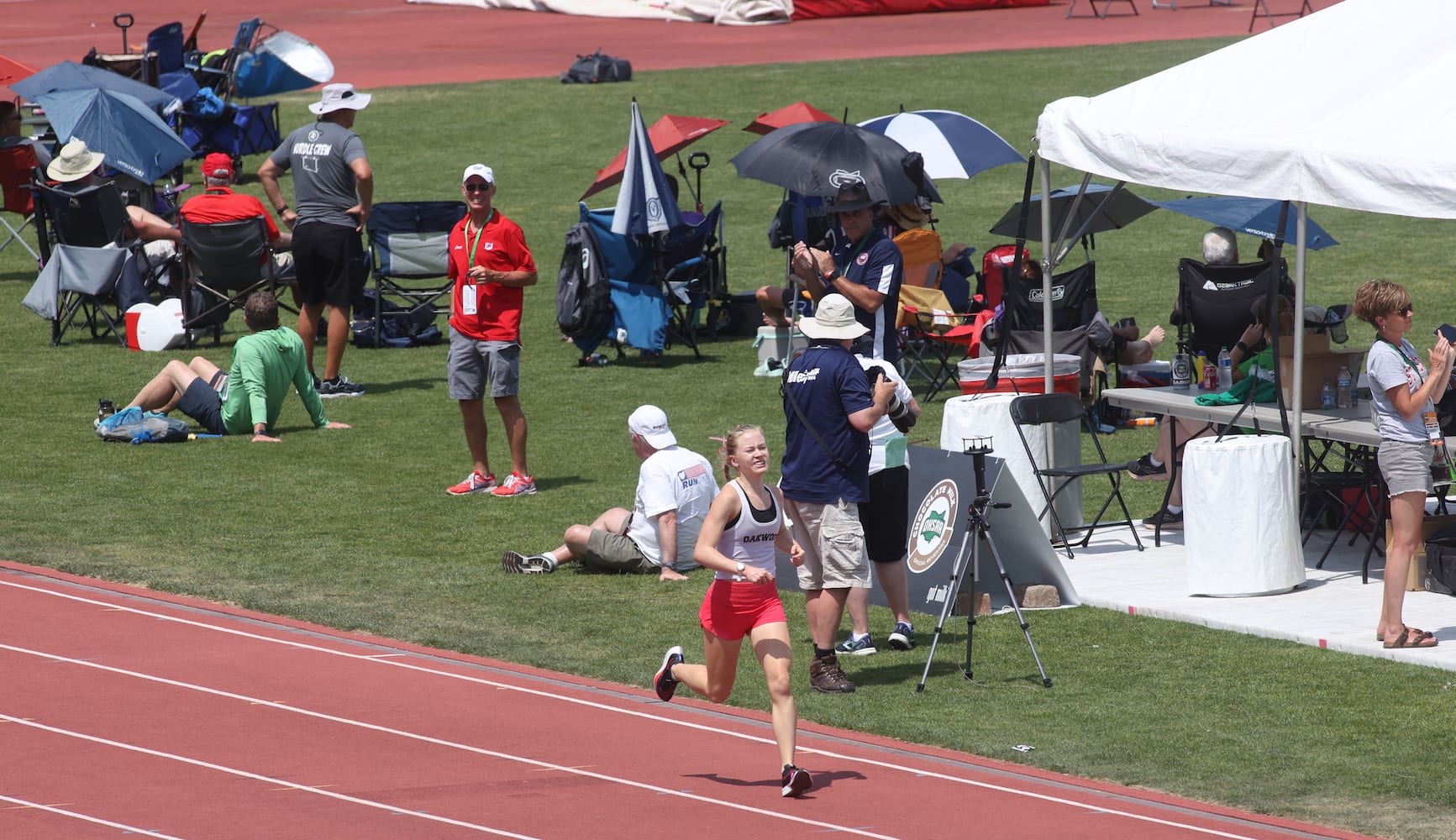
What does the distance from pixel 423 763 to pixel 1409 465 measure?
458cm

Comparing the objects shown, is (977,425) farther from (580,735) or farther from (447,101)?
(447,101)

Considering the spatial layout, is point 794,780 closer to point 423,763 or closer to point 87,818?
point 423,763

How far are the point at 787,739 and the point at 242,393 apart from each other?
8103mm

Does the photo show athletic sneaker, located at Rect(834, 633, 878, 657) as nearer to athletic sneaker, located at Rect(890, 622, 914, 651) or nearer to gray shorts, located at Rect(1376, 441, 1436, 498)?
athletic sneaker, located at Rect(890, 622, 914, 651)

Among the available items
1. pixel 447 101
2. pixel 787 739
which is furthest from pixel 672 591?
pixel 447 101

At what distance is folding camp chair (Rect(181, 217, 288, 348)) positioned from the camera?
17.2m

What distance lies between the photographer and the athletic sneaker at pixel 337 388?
16.1m

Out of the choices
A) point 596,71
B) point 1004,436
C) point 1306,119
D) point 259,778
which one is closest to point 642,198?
point 1004,436

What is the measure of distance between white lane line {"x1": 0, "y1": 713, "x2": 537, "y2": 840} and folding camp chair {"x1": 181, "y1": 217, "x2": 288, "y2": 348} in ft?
Result: 30.8

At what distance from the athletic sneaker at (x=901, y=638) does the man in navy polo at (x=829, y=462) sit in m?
0.64

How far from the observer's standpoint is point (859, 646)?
9.34m

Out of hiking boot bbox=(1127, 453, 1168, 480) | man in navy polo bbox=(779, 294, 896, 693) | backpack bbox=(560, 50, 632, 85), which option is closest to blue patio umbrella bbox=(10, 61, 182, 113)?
backpack bbox=(560, 50, 632, 85)

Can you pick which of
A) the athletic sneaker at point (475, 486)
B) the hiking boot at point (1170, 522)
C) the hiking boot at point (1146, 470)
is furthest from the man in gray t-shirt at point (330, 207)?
the hiking boot at point (1170, 522)

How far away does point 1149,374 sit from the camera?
1555cm
